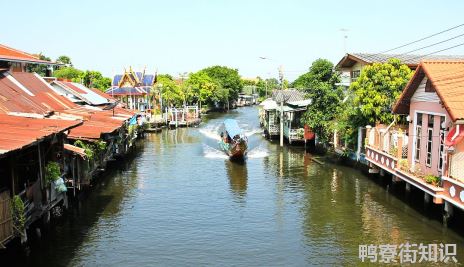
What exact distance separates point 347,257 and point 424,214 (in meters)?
5.83

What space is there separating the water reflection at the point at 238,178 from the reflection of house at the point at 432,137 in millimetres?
7048

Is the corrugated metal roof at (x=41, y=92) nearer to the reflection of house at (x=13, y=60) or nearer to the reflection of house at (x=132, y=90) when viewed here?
the reflection of house at (x=13, y=60)

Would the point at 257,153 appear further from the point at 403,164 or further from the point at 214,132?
the point at 403,164

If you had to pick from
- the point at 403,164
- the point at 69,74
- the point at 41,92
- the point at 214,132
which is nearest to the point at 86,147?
the point at 41,92

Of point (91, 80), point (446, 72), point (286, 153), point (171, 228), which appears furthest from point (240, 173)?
point (91, 80)

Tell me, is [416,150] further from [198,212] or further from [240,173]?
[240,173]

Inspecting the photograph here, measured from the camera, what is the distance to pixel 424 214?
19500 mm

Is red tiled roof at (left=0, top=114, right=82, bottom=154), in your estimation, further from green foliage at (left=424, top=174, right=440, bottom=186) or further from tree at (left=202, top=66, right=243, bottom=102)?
tree at (left=202, top=66, right=243, bottom=102)

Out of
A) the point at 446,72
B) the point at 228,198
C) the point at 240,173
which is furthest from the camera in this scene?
the point at 240,173

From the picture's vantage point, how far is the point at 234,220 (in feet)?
64.2

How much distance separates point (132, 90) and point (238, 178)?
44487 millimetres

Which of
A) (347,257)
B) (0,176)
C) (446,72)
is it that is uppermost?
(446,72)

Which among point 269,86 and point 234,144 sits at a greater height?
point 269,86

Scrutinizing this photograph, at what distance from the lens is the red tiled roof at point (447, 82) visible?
1652 centimetres
